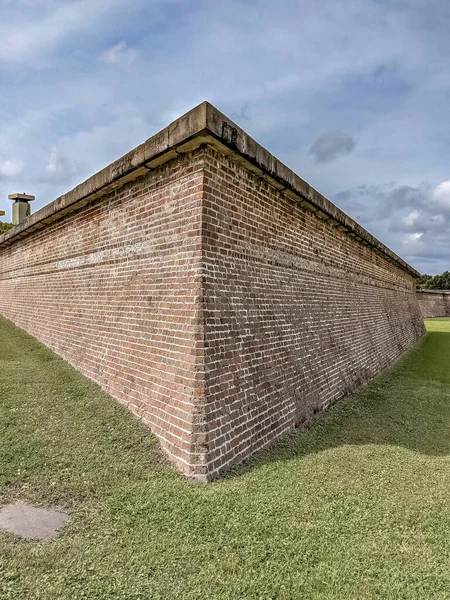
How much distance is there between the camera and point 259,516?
277cm

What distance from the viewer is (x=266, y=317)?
4.67m

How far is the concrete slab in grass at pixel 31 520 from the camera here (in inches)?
97.0

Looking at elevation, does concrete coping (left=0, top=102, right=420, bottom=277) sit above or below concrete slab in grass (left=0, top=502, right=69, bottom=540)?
above

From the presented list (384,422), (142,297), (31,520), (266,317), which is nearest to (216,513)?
(31,520)

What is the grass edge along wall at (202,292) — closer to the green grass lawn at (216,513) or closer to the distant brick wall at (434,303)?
the green grass lawn at (216,513)

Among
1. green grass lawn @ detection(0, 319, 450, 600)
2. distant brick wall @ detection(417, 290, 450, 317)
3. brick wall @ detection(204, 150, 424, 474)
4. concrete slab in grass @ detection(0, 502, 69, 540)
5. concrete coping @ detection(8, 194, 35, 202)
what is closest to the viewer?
green grass lawn @ detection(0, 319, 450, 600)

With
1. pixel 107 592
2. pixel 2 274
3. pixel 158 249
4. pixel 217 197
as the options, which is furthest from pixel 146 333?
pixel 2 274

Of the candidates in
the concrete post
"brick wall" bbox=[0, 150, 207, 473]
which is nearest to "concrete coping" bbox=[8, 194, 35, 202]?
the concrete post

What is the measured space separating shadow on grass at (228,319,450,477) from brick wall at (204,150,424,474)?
181 millimetres

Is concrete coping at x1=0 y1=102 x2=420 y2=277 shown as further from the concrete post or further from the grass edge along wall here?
the concrete post

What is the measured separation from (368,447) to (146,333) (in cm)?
289

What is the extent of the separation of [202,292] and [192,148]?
1553 millimetres

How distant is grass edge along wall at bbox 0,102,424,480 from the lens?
363 centimetres

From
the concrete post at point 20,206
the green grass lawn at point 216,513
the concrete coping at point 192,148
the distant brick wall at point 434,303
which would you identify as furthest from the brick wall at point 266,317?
the distant brick wall at point 434,303
